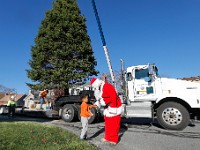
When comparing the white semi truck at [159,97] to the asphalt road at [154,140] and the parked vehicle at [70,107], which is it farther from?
the parked vehicle at [70,107]

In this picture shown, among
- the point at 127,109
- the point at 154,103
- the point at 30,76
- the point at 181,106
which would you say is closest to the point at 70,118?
the point at 127,109

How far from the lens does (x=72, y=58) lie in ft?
84.1

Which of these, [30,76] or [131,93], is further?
[30,76]

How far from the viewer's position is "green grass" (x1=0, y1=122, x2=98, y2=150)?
5773mm

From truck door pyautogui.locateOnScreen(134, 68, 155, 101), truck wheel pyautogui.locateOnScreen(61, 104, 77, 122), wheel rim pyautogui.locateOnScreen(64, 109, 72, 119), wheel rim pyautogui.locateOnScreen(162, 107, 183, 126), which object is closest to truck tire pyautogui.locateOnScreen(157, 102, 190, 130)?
wheel rim pyautogui.locateOnScreen(162, 107, 183, 126)

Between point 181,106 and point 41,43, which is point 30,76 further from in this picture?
point 181,106

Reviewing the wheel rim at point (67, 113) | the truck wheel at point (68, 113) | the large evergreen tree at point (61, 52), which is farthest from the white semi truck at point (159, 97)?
the large evergreen tree at point (61, 52)

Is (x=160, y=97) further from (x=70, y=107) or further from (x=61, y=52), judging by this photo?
(x=61, y=52)

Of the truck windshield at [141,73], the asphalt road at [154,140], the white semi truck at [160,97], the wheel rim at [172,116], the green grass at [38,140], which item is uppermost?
the truck windshield at [141,73]

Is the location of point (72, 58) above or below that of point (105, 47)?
above

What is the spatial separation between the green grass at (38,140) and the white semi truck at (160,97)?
3.55 m

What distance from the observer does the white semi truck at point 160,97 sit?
29.6 feet

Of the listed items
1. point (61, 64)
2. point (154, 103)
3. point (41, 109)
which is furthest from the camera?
point (61, 64)

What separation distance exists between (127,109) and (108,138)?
3.28 m
